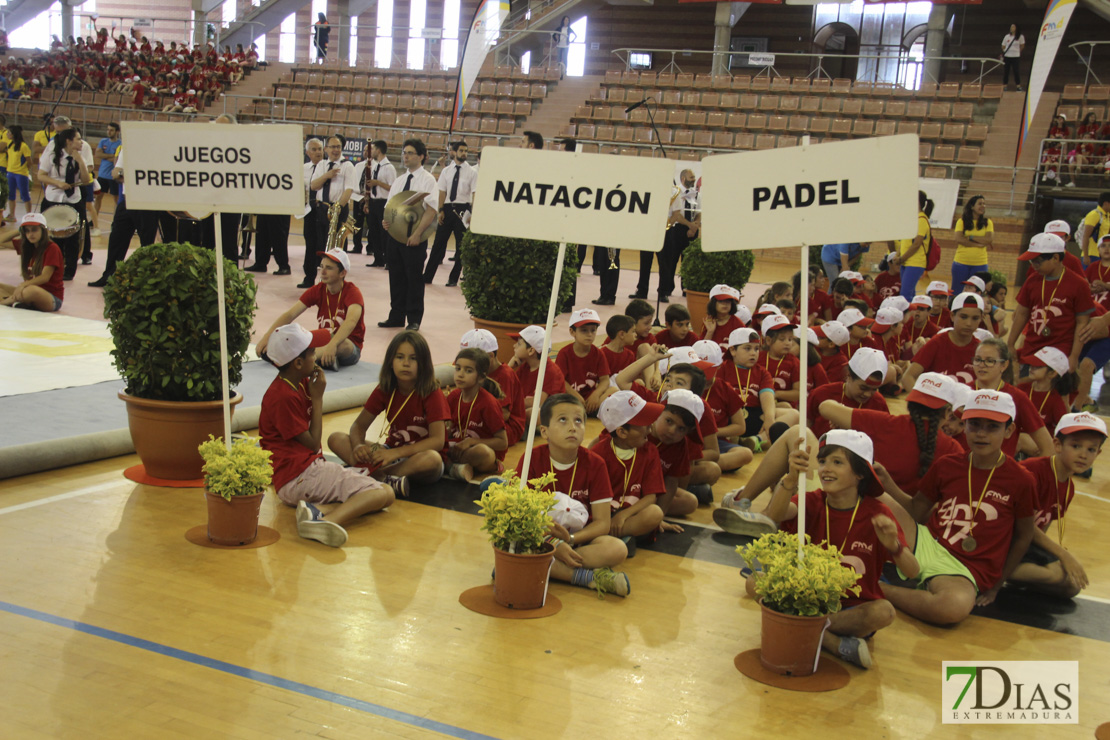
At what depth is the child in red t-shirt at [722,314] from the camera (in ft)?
25.4

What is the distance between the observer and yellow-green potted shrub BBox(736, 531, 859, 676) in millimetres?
3234

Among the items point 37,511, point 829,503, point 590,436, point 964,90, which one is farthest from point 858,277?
point 964,90

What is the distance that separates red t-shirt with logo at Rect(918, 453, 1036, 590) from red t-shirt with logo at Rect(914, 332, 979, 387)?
264 centimetres

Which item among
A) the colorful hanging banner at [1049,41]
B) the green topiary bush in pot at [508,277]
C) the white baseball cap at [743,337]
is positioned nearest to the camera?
the white baseball cap at [743,337]

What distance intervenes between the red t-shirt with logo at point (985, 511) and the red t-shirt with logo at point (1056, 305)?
3.54 m

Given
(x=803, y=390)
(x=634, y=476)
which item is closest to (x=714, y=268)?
(x=634, y=476)

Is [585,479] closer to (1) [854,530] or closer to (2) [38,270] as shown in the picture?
(1) [854,530]

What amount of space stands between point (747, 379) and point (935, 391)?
2103mm

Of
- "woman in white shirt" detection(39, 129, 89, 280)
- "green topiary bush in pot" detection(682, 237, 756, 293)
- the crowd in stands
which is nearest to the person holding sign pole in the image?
"woman in white shirt" detection(39, 129, 89, 280)

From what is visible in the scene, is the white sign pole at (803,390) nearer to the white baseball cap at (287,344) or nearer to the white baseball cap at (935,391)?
the white baseball cap at (935,391)

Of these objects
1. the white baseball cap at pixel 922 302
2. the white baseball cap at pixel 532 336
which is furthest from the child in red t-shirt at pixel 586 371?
the white baseball cap at pixel 922 302

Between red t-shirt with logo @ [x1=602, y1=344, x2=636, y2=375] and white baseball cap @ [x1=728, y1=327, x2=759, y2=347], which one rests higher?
white baseball cap @ [x1=728, y1=327, x2=759, y2=347]

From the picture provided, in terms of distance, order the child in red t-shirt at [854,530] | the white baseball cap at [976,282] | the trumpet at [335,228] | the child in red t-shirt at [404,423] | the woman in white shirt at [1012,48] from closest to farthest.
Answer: the child in red t-shirt at [854,530]
the child in red t-shirt at [404,423]
the white baseball cap at [976,282]
the trumpet at [335,228]
the woman in white shirt at [1012,48]

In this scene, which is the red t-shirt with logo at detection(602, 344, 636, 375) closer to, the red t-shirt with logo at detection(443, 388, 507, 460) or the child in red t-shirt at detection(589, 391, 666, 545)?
the red t-shirt with logo at detection(443, 388, 507, 460)
